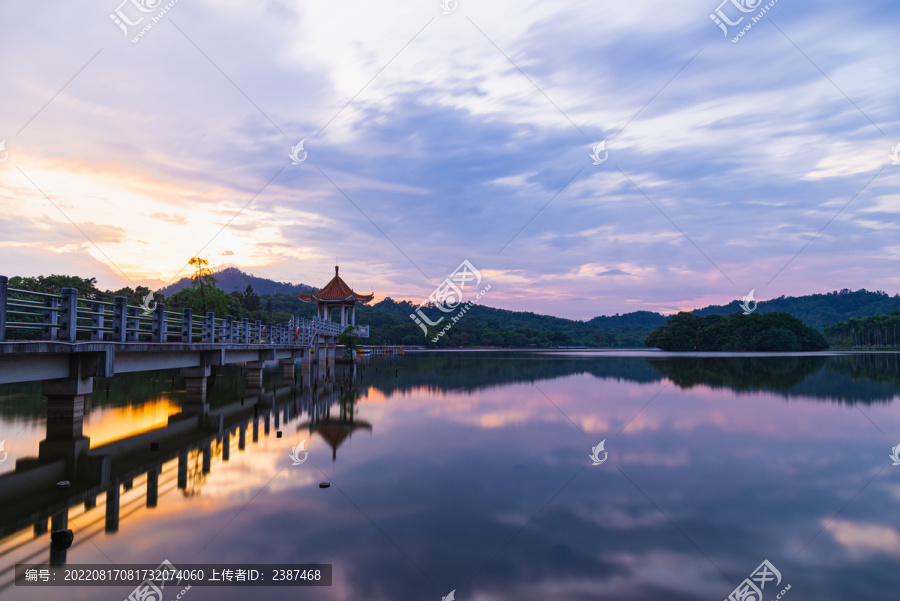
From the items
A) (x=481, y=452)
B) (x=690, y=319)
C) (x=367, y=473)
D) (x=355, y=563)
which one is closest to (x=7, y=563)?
(x=355, y=563)

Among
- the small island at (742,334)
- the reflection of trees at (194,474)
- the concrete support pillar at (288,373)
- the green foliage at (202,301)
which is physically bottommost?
the reflection of trees at (194,474)

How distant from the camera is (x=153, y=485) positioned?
1039 centimetres

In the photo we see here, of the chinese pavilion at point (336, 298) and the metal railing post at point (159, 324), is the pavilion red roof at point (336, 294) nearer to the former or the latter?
the chinese pavilion at point (336, 298)

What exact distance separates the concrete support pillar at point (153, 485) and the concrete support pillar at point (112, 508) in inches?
20.4

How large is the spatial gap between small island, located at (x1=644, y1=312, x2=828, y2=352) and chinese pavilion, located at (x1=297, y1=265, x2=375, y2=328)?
77.8 meters

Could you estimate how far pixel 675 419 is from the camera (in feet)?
66.7

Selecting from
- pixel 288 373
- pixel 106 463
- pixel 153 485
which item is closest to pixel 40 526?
pixel 153 485

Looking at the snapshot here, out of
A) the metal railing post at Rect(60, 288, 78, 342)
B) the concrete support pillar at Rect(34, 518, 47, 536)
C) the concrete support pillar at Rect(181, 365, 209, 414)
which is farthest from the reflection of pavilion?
the metal railing post at Rect(60, 288, 78, 342)

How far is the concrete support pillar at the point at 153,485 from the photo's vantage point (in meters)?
9.53

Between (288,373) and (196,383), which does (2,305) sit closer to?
(196,383)

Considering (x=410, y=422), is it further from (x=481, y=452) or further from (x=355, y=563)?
(x=355, y=563)

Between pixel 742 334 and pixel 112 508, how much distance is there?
109 m

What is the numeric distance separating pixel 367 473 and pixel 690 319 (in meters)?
113

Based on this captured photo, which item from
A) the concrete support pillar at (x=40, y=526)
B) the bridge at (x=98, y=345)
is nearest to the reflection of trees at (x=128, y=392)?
the bridge at (x=98, y=345)
